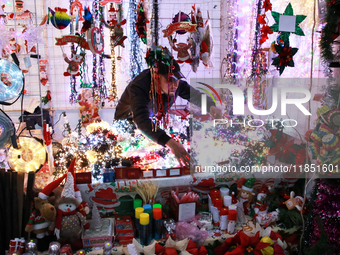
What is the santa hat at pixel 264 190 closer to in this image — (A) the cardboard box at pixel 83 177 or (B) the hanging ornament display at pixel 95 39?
(A) the cardboard box at pixel 83 177

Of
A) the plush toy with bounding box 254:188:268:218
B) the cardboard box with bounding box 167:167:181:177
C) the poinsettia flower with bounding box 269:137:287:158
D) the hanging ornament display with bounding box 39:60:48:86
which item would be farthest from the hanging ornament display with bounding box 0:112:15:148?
the hanging ornament display with bounding box 39:60:48:86

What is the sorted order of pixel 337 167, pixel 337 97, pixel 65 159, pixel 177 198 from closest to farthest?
pixel 337 167
pixel 337 97
pixel 177 198
pixel 65 159

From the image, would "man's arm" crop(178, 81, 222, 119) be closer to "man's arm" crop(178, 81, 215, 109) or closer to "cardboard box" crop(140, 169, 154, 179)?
"man's arm" crop(178, 81, 215, 109)

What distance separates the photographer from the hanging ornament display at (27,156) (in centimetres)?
220

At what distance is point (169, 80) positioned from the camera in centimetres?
200

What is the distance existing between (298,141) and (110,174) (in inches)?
77.8

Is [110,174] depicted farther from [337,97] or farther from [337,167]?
[337,97]

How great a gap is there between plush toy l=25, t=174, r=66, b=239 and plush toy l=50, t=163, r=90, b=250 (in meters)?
0.05

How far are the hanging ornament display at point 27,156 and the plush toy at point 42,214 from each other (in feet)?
1.34

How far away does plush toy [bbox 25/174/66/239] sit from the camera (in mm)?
1843

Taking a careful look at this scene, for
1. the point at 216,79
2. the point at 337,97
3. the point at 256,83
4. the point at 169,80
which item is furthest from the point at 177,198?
the point at 216,79

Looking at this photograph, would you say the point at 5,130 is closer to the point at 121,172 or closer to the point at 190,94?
the point at 121,172

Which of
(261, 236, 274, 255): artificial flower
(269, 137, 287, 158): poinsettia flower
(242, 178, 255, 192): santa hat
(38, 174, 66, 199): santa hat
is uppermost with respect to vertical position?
(269, 137, 287, 158): poinsettia flower

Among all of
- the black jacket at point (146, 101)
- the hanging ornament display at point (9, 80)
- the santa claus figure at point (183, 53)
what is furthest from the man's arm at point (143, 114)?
the hanging ornament display at point (9, 80)
